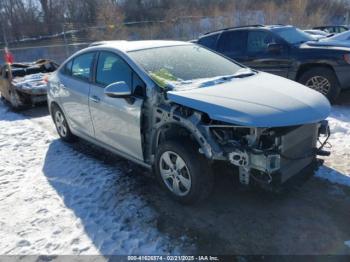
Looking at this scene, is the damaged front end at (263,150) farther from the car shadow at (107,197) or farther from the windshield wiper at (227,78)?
the car shadow at (107,197)

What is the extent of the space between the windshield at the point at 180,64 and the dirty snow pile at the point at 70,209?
1.42 meters

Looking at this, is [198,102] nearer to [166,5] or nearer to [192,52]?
[192,52]

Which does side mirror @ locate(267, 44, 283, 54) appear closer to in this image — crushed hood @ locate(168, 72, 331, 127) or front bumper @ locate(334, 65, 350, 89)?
front bumper @ locate(334, 65, 350, 89)

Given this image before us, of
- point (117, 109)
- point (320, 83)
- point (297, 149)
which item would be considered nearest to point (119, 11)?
point (320, 83)

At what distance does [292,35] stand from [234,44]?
131 cm

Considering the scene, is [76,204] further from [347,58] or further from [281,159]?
[347,58]

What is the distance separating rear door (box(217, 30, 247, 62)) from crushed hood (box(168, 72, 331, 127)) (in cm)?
433

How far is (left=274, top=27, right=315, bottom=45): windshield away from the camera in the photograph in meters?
7.17

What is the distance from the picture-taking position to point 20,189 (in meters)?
4.23

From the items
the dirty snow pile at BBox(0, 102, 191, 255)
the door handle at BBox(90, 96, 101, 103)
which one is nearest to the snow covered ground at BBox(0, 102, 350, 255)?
the dirty snow pile at BBox(0, 102, 191, 255)

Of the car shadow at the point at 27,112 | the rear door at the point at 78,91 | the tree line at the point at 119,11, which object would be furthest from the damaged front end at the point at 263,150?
the tree line at the point at 119,11

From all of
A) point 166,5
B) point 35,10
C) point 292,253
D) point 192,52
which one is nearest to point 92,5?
point 35,10

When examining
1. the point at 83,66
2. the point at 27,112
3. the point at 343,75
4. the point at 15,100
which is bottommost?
the point at 27,112

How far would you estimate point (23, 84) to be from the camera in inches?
332
